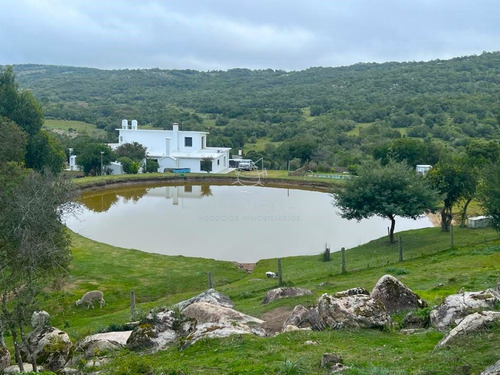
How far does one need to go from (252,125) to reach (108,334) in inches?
3242

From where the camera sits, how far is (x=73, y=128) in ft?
319

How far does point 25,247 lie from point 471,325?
31.1ft

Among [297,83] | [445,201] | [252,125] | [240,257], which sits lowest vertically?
[240,257]

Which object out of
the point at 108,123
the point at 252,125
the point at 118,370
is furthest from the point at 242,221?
the point at 108,123

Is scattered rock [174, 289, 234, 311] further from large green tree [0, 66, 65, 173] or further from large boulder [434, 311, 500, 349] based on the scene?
large green tree [0, 66, 65, 173]

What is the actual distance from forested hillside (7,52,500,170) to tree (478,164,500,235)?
31.5 m

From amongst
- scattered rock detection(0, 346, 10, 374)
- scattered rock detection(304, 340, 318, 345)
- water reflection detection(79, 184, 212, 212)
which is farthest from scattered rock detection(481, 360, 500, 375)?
water reflection detection(79, 184, 212, 212)

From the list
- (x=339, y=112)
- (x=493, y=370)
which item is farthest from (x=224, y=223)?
(x=339, y=112)

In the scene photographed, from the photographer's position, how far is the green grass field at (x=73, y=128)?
91.2 meters

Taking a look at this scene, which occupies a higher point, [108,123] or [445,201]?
[108,123]

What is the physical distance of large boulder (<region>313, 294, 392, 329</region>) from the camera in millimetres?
10555

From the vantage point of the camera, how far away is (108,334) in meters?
12.3

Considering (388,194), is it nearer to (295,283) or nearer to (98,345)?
(295,283)

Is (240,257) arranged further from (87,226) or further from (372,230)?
(87,226)
